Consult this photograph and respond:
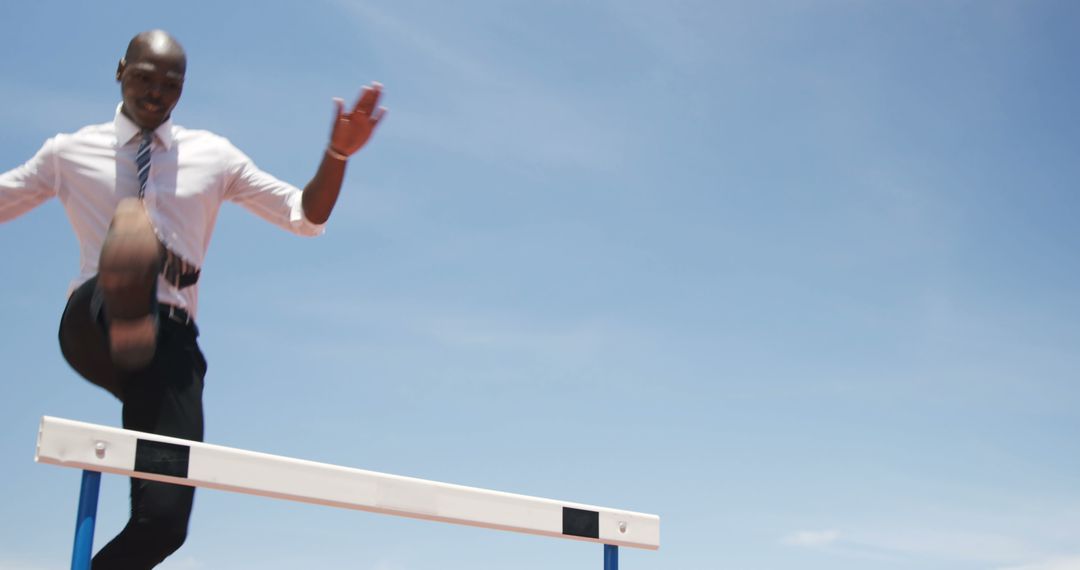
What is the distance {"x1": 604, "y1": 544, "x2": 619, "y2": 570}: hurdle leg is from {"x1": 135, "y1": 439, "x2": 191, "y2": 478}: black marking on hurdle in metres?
1.77

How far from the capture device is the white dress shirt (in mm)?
4160

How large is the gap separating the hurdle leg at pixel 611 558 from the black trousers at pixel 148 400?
1.58 meters

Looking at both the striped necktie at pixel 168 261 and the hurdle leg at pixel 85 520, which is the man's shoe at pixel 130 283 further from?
the hurdle leg at pixel 85 520

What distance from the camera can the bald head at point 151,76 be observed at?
420cm

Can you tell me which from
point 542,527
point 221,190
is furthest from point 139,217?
point 542,527

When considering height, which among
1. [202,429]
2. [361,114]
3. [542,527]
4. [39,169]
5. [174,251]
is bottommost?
[542,527]

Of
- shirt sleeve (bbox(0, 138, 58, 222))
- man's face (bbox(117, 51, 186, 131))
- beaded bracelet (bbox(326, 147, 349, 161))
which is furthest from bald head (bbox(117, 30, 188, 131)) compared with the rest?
beaded bracelet (bbox(326, 147, 349, 161))

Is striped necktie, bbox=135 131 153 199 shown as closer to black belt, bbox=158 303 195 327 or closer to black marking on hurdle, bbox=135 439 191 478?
black belt, bbox=158 303 195 327

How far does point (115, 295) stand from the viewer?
376cm

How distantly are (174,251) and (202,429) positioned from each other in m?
0.63

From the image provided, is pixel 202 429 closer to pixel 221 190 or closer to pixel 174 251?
pixel 174 251

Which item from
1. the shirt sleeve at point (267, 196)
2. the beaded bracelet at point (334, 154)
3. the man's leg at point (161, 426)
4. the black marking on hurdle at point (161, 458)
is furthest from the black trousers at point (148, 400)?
the beaded bracelet at point (334, 154)

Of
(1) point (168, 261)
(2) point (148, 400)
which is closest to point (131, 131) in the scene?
(1) point (168, 261)

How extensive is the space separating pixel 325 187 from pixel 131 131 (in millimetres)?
715
